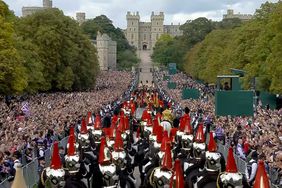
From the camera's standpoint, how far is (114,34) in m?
184

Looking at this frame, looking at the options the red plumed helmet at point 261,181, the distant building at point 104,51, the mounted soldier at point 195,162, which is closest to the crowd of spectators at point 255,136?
the mounted soldier at point 195,162

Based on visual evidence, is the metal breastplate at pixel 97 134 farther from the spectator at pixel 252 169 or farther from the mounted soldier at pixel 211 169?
the mounted soldier at pixel 211 169

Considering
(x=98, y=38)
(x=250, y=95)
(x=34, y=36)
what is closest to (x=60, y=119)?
(x=250, y=95)

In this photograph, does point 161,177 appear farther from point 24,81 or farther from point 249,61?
point 249,61

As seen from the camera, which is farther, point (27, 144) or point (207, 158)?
point (27, 144)

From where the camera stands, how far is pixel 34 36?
67.2 metres

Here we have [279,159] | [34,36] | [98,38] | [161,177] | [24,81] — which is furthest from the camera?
[98,38]

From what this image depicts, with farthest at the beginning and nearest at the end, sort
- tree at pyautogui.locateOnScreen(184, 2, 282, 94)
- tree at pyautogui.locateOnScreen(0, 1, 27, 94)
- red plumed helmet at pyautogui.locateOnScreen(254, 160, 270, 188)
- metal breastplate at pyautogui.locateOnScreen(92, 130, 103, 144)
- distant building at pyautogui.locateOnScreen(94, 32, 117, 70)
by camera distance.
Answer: distant building at pyautogui.locateOnScreen(94, 32, 117, 70), tree at pyautogui.locateOnScreen(0, 1, 27, 94), tree at pyautogui.locateOnScreen(184, 2, 282, 94), metal breastplate at pyautogui.locateOnScreen(92, 130, 103, 144), red plumed helmet at pyautogui.locateOnScreen(254, 160, 270, 188)

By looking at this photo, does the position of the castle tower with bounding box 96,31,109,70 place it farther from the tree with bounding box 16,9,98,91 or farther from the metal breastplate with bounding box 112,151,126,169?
the metal breastplate with bounding box 112,151,126,169

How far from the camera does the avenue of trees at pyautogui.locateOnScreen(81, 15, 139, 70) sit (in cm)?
16650

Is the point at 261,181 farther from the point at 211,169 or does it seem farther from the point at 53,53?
the point at 53,53

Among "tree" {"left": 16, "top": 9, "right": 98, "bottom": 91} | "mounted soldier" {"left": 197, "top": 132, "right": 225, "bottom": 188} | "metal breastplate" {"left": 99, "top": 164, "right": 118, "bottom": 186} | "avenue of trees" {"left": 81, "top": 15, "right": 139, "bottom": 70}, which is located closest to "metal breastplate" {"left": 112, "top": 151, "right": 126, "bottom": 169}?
"metal breastplate" {"left": 99, "top": 164, "right": 118, "bottom": 186}

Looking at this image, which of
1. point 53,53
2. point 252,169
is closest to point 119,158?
point 252,169

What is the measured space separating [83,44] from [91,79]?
3.86m
